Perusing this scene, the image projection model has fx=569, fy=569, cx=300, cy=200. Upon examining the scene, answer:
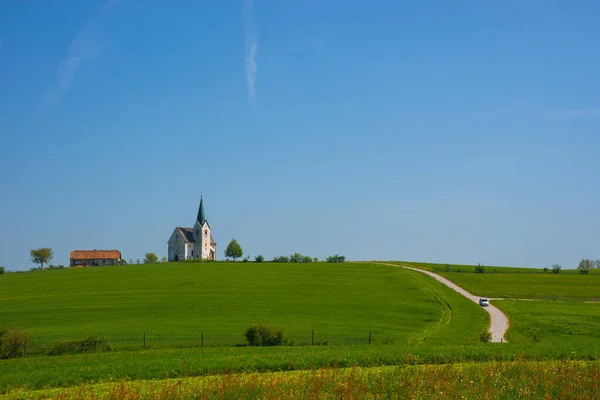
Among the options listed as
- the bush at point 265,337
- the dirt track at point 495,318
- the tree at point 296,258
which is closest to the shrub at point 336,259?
the tree at point 296,258

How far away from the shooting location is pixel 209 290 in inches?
2997

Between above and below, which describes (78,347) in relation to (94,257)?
below

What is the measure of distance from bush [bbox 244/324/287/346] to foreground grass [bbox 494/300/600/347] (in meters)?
19.9

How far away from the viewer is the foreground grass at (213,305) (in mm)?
47969

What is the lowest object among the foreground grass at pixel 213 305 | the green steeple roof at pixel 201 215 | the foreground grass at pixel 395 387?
the foreground grass at pixel 213 305

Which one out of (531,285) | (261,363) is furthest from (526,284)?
(261,363)

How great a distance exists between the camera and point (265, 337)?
39281mm

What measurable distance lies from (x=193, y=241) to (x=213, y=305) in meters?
84.5

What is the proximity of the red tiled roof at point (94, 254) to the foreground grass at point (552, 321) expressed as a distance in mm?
111034

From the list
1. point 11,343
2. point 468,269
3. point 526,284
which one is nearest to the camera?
point 11,343

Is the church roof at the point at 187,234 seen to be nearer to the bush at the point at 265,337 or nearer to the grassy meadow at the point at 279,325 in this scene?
the grassy meadow at the point at 279,325

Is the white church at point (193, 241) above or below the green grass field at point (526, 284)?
above

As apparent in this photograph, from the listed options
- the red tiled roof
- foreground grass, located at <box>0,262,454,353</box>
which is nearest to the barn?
the red tiled roof

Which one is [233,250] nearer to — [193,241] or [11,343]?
[193,241]
